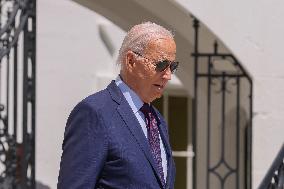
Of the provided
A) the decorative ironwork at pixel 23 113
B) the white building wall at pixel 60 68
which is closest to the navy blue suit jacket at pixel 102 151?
the decorative ironwork at pixel 23 113

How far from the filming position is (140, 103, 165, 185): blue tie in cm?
318

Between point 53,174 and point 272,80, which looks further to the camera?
point 53,174

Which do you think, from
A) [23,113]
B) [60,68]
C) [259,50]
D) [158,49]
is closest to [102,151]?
[158,49]

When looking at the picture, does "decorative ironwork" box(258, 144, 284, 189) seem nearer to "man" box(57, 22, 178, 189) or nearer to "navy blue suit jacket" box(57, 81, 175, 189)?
"man" box(57, 22, 178, 189)

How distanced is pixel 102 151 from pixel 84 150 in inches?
2.4

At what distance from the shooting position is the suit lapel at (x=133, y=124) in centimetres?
307

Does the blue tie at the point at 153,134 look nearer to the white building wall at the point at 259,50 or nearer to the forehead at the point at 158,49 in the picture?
the forehead at the point at 158,49

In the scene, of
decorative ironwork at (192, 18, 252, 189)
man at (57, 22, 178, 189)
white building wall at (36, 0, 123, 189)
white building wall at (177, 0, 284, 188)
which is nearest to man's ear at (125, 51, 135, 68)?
man at (57, 22, 178, 189)

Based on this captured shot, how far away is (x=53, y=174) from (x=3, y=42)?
4075 millimetres

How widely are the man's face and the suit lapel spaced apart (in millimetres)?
76

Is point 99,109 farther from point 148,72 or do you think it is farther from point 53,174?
point 53,174

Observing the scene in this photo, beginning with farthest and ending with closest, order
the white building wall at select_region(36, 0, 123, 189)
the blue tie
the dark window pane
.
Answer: the dark window pane, the white building wall at select_region(36, 0, 123, 189), the blue tie

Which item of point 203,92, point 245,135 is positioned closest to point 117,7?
point 203,92

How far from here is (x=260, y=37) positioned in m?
6.24
